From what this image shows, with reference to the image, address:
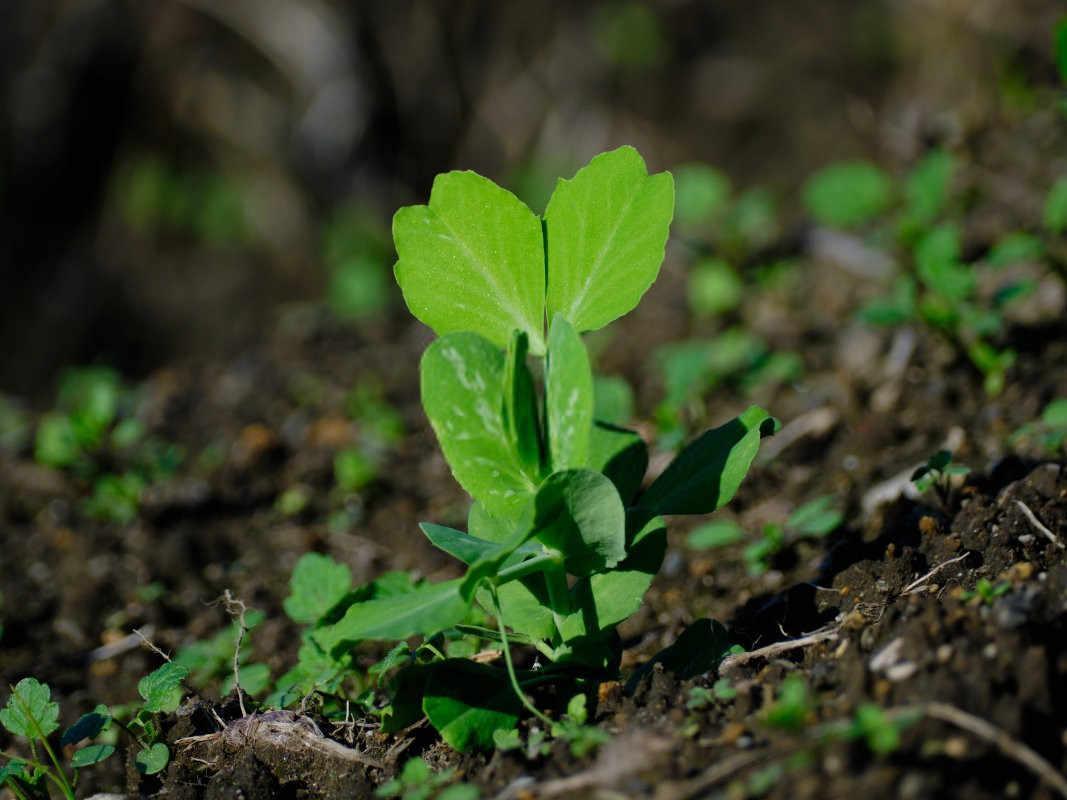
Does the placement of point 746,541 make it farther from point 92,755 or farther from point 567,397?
point 92,755

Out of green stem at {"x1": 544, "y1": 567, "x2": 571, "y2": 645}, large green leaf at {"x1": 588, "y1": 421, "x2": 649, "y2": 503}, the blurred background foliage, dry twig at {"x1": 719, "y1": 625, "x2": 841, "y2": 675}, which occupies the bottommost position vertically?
dry twig at {"x1": 719, "y1": 625, "x2": 841, "y2": 675}

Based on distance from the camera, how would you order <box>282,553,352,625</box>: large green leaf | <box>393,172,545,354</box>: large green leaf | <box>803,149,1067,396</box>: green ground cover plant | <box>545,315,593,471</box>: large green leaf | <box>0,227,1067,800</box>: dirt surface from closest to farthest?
<box>0,227,1067,800</box>: dirt surface
<box>545,315,593,471</box>: large green leaf
<box>393,172,545,354</box>: large green leaf
<box>282,553,352,625</box>: large green leaf
<box>803,149,1067,396</box>: green ground cover plant

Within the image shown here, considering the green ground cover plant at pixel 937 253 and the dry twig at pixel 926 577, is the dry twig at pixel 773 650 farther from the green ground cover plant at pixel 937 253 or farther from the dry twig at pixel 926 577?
the green ground cover plant at pixel 937 253

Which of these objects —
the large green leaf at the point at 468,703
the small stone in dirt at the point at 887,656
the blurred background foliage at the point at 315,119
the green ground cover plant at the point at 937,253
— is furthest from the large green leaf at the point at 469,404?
the blurred background foliage at the point at 315,119

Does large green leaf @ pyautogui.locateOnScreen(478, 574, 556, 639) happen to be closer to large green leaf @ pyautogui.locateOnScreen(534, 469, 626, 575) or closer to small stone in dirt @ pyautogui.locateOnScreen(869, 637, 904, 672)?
large green leaf @ pyautogui.locateOnScreen(534, 469, 626, 575)

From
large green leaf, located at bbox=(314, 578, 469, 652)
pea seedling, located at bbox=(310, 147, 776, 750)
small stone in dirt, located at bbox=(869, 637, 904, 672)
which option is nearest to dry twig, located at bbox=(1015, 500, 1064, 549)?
small stone in dirt, located at bbox=(869, 637, 904, 672)

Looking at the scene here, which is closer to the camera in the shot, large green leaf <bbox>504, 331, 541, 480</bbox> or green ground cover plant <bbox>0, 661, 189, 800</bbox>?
large green leaf <bbox>504, 331, 541, 480</bbox>

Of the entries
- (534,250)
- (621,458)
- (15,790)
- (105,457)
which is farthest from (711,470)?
(105,457)

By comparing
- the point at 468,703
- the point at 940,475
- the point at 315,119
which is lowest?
the point at 468,703
